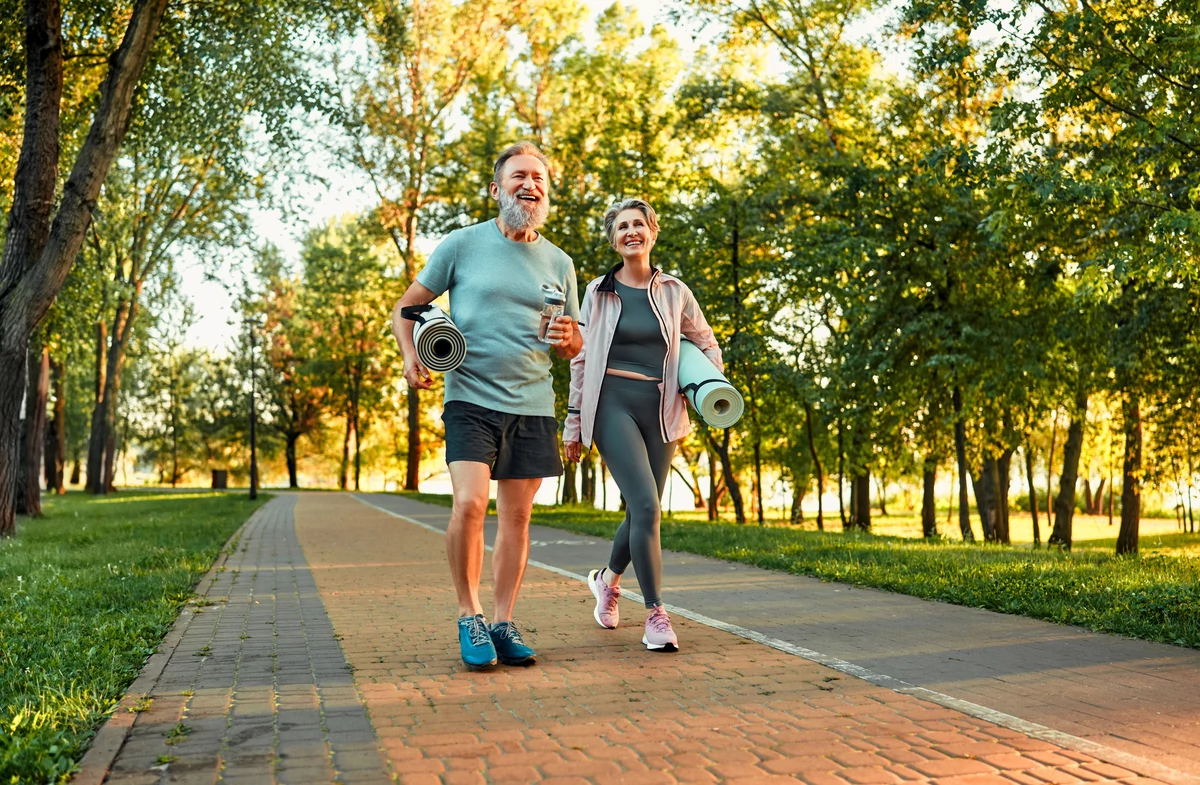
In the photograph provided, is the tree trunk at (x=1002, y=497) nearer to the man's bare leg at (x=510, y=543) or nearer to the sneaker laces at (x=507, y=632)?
the man's bare leg at (x=510, y=543)

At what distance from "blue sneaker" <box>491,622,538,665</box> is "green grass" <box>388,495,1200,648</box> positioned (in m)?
3.28

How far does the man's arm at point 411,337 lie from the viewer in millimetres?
5039

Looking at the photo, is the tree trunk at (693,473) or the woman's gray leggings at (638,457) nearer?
the woman's gray leggings at (638,457)

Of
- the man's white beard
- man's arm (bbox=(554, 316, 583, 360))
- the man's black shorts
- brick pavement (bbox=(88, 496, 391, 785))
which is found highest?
the man's white beard

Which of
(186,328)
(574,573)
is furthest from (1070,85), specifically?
(186,328)

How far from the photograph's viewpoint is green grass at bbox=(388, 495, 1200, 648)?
639cm

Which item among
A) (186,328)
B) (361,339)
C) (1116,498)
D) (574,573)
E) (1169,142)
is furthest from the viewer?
(1116,498)

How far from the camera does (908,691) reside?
183 inches

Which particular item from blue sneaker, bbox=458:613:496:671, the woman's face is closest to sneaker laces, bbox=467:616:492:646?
blue sneaker, bbox=458:613:496:671

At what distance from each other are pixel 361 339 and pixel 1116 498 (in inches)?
1567

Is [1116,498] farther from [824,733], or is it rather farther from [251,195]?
[824,733]

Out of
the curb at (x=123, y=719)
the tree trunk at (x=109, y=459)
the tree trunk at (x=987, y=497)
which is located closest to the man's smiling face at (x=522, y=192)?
the curb at (x=123, y=719)

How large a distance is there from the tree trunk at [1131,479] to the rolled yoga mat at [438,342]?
18008 mm

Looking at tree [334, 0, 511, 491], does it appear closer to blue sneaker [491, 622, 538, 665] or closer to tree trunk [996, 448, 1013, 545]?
tree trunk [996, 448, 1013, 545]
